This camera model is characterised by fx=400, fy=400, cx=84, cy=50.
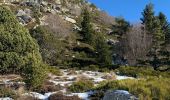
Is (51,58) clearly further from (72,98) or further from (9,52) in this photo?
(72,98)

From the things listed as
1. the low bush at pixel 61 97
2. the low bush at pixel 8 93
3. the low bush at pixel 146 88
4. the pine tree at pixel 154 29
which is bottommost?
the low bush at pixel 61 97

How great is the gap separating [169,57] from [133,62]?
323 inches

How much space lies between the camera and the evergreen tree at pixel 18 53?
23062 millimetres

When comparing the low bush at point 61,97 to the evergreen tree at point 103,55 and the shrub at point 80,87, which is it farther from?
the evergreen tree at point 103,55

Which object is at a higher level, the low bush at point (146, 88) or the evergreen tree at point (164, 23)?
the evergreen tree at point (164, 23)

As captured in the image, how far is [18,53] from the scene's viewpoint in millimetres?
23984

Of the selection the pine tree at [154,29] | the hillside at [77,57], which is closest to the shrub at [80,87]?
the hillside at [77,57]

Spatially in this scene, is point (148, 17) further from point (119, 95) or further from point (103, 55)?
point (119, 95)

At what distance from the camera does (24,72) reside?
2348cm

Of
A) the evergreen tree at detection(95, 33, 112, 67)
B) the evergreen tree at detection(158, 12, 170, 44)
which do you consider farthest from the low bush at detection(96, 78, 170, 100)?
the evergreen tree at detection(158, 12, 170, 44)

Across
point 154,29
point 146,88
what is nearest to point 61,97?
point 146,88

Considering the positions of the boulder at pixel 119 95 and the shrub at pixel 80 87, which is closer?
the boulder at pixel 119 95

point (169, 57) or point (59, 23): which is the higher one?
point (59, 23)

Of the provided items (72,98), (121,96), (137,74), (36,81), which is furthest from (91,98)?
(137,74)
